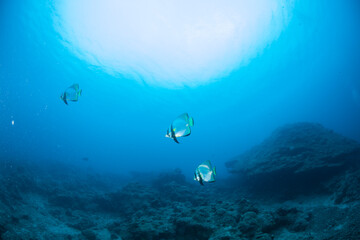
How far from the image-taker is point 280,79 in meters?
49.9

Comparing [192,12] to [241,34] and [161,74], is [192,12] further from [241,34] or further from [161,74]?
[161,74]

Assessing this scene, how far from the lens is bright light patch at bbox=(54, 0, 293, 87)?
2205cm

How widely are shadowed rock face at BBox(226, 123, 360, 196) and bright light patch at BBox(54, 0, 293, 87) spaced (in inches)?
804

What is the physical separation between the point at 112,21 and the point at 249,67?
28.1 meters

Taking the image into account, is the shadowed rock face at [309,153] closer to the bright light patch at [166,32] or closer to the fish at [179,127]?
the fish at [179,127]

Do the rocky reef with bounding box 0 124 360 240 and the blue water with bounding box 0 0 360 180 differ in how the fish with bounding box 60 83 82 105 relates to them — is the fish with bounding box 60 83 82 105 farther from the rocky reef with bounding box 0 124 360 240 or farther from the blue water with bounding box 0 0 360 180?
the blue water with bounding box 0 0 360 180

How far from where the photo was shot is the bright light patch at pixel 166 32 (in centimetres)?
2205

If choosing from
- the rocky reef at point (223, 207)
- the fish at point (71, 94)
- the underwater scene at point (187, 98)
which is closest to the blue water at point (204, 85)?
the underwater scene at point (187, 98)

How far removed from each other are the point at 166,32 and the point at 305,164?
83.2ft

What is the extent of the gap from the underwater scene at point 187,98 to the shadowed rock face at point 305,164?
61mm

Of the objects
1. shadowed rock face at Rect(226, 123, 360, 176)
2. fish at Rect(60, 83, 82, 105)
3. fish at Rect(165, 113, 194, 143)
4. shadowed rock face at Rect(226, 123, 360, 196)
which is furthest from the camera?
shadowed rock face at Rect(226, 123, 360, 176)

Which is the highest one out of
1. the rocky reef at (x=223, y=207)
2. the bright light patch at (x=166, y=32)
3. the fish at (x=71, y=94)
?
the bright light patch at (x=166, y=32)

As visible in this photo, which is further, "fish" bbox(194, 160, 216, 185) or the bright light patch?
the bright light patch

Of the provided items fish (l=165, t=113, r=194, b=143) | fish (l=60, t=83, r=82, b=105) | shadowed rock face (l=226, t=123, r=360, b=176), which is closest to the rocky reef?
shadowed rock face (l=226, t=123, r=360, b=176)
